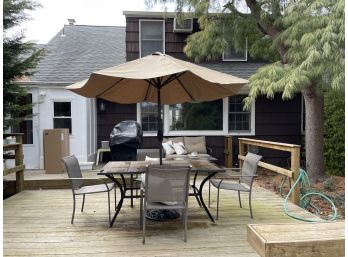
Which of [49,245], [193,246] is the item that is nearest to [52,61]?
[49,245]

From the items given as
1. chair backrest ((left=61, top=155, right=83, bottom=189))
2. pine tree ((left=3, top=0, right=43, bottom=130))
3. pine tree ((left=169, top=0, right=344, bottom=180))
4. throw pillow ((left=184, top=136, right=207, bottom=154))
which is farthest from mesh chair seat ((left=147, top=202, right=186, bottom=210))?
throw pillow ((left=184, top=136, right=207, bottom=154))

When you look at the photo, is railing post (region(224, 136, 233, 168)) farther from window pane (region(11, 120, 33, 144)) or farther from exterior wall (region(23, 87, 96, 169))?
window pane (region(11, 120, 33, 144))

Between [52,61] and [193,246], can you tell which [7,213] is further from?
[52,61]

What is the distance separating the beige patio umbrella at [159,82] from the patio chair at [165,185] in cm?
85

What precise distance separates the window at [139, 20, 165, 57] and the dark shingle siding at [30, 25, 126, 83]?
2.69 ft

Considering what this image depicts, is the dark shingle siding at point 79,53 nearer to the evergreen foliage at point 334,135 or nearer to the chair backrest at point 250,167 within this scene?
the chair backrest at point 250,167

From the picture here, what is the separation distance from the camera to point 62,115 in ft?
26.7

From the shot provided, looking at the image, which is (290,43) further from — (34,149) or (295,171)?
(34,149)

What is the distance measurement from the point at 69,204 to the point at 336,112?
6.27 m

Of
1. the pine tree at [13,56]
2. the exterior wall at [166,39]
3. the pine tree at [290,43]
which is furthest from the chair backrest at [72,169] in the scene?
the exterior wall at [166,39]

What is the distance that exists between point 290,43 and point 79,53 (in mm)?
6035

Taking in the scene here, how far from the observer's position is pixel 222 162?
9.31 meters

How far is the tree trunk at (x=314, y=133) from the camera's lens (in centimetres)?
716

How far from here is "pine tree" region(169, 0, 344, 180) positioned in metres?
5.05
